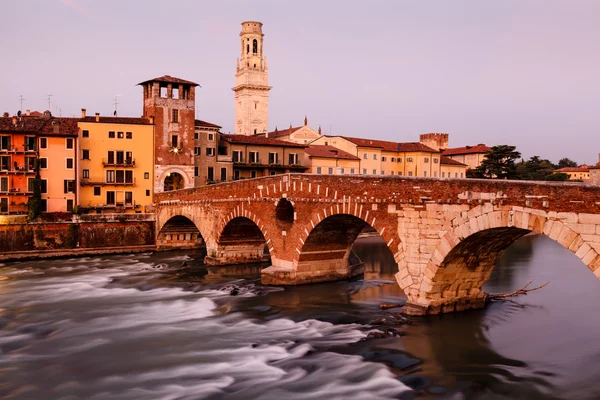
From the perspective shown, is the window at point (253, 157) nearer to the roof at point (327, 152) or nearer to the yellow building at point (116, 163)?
the roof at point (327, 152)

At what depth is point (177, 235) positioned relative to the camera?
43344 millimetres

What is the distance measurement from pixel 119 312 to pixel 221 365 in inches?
327

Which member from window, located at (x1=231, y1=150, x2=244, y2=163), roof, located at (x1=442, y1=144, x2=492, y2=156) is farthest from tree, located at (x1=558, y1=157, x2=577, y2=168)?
window, located at (x1=231, y1=150, x2=244, y2=163)

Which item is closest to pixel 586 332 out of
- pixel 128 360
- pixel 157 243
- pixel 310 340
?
pixel 310 340

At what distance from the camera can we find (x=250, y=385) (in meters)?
15.2

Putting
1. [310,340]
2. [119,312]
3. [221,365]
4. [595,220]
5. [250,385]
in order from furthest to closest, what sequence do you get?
[119,312], [310,340], [221,365], [250,385], [595,220]

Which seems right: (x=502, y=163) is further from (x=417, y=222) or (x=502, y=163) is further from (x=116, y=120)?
(x=417, y=222)

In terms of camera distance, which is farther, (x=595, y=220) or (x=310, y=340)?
(x=310, y=340)

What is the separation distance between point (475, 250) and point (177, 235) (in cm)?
2864

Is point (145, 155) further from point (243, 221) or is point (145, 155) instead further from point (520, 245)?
point (520, 245)

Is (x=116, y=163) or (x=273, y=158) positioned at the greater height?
(x=273, y=158)

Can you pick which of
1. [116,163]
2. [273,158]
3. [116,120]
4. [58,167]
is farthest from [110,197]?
[273,158]

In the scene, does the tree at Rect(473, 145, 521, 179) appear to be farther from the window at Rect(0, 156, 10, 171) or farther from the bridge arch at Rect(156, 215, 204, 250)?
the window at Rect(0, 156, 10, 171)

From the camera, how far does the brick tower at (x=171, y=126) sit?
155ft
